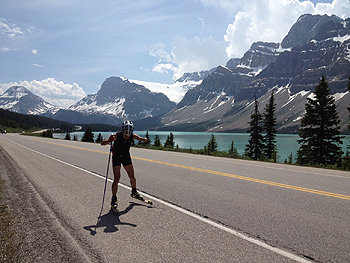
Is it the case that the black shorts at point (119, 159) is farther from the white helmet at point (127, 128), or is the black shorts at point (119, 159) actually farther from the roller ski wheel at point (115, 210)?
the roller ski wheel at point (115, 210)

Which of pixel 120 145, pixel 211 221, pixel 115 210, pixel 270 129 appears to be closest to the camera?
pixel 211 221

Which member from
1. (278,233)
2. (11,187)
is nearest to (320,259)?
(278,233)

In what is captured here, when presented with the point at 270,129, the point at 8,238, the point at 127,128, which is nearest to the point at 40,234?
the point at 8,238

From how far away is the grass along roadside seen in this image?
3701 mm

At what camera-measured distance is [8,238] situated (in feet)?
14.0

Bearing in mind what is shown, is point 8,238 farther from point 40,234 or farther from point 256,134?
point 256,134

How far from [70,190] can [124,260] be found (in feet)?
16.5

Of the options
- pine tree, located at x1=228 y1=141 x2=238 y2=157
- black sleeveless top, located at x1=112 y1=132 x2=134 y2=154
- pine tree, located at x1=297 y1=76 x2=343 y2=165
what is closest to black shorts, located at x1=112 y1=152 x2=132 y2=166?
black sleeveless top, located at x1=112 y1=132 x2=134 y2=154

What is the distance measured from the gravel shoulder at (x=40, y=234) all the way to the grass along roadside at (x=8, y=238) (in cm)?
5

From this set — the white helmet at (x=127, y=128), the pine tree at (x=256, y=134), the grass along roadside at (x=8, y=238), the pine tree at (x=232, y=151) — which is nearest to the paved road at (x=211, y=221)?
the grass along roadside at (x=8, y=238)

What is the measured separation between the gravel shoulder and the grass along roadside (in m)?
0.05

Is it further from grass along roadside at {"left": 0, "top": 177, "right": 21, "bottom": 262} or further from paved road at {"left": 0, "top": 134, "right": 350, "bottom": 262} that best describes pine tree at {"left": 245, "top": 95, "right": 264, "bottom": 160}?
grass along roadside at {"left": 0, "top": 177, "right": 21, "bottom": 262}

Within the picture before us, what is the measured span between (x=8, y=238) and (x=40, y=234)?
1.66 ft

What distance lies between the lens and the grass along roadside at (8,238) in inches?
146
